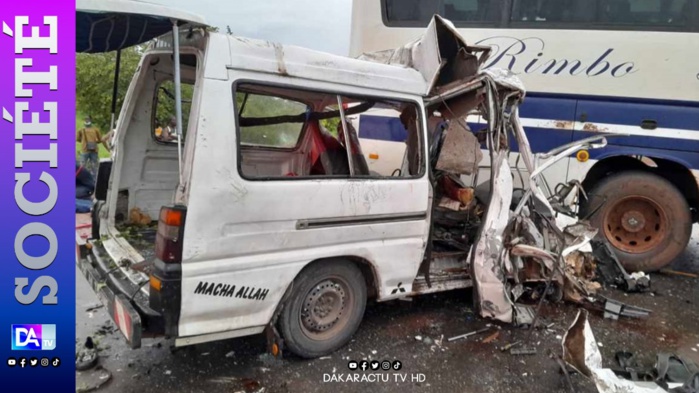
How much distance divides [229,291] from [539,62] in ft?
15.9

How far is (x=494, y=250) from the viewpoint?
3.95 m

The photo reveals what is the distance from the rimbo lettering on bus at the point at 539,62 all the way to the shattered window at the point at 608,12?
278 mm

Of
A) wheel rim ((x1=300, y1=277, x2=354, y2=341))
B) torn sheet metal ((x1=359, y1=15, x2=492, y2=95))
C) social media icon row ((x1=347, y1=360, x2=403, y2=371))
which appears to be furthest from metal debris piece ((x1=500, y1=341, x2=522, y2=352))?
torn sheet metal ((x1=359, y1=15, x2=492, y2=95))

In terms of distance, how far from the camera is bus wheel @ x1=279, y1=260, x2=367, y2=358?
3297 mm

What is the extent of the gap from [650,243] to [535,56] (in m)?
2.71

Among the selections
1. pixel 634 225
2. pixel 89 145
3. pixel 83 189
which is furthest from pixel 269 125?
pixel 89 145

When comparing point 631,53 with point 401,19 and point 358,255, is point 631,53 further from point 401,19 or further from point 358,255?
point 358,255

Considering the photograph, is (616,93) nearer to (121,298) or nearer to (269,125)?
(269,125)

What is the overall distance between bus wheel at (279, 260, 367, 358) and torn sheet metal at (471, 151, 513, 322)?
104 cm

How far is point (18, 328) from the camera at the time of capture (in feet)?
9.74

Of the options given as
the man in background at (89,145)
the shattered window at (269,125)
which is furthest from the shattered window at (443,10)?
the man in background at (89,145)

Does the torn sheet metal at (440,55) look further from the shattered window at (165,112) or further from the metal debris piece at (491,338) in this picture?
the metal debris piece at (491,338)

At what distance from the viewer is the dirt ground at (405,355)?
3250mm

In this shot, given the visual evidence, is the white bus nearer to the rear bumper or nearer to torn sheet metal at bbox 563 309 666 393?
torn sheet metal at bbox 563 309 666 393
